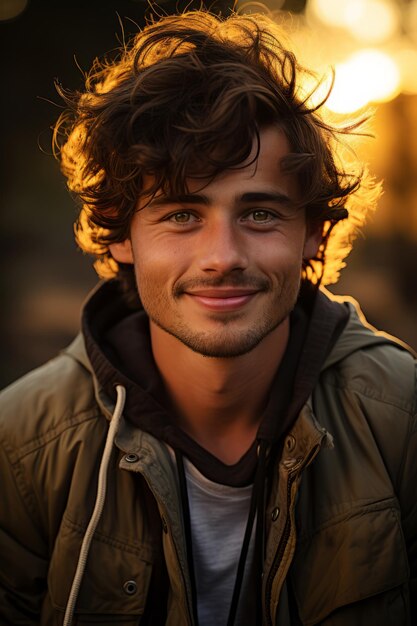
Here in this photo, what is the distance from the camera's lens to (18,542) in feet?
8.02

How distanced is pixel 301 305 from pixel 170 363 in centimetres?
59

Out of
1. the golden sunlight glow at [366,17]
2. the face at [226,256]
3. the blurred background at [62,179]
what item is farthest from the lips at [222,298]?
the golden sunlight glow at [366,17]

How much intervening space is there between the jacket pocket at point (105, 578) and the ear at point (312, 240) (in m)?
1.20

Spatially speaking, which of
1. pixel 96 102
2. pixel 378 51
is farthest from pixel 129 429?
pixel 378 51

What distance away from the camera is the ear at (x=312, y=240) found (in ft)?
9.00

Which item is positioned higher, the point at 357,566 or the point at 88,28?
the point at 88,28

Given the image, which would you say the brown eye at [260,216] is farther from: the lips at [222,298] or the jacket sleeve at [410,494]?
the jacket sleeve at [410,494]

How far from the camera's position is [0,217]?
7.55 metres

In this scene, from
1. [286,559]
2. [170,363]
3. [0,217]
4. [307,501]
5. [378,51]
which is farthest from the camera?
[0,217]

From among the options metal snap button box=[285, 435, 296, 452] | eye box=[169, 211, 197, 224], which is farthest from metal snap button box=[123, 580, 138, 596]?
eye box=[169, 211, 197, 224]

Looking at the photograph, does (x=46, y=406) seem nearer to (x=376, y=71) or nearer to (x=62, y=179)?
(x=376, y=71)

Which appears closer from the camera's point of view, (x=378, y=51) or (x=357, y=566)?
(x=357, y=566)

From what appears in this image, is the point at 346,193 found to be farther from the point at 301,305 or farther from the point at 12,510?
the point at 12,510

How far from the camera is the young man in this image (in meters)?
2.29
